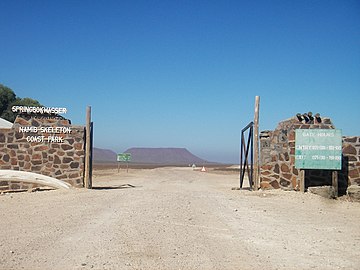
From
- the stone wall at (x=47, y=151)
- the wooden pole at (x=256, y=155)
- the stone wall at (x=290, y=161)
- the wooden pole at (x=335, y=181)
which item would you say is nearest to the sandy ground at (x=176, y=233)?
the wooden pole at (x=335, y=181)

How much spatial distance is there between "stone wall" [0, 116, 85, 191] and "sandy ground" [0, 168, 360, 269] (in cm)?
311

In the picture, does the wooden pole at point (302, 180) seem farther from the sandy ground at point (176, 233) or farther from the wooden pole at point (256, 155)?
the wooden pole at point (256, 155)

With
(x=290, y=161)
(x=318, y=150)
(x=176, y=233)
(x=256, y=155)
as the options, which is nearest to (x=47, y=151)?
(x=256, y=155)

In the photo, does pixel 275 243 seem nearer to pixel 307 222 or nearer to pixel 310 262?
pixel 310 262

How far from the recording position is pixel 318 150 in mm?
14914

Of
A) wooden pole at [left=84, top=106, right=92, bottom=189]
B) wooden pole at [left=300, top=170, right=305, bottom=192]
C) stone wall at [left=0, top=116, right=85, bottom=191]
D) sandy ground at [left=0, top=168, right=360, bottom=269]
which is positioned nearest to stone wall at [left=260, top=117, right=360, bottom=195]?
wooden pole at [left=300, top=170, right=305, bottom=192]

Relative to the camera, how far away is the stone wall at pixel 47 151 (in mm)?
16094

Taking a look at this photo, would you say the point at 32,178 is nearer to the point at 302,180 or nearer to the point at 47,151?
the point at 47,151

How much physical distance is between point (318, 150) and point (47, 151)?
1073 cm

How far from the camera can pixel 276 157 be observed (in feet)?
53.0

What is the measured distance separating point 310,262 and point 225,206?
19.2 feet

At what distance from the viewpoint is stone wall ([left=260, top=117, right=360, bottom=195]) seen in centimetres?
1537

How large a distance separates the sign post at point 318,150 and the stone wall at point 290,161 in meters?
0.50

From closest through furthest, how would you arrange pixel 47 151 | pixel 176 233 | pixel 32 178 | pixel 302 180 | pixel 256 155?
pixel 176 233
pixel 302 180
pixel 32 178
pixel 47 151
pixel 256 155
